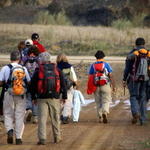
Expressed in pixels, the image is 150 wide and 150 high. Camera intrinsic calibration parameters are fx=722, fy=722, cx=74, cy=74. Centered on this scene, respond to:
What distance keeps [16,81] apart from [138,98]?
4.01m

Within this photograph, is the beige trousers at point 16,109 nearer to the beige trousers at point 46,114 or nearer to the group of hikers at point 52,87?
the group of hikers at point 52,87

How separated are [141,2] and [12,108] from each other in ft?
146

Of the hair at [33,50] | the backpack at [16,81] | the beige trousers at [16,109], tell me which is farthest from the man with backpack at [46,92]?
the hair at [33,50]

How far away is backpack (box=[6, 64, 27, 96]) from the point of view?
1266 centimetres

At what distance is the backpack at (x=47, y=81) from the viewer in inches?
494

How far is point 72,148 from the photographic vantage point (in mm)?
12211

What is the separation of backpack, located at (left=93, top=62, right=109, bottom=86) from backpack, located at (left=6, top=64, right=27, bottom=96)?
3797 mm

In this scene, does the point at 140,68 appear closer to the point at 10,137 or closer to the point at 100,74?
the point at 100,74

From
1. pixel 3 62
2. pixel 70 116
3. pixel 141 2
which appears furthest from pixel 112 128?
pixel 141 2

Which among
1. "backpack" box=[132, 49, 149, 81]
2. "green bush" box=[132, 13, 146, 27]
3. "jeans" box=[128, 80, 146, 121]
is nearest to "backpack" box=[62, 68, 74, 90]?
"jeans" box=[128, 80, 146, 121]

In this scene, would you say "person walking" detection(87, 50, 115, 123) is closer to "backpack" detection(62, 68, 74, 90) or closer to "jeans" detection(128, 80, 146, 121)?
"backpack" detection(62, 68, 74, 90)

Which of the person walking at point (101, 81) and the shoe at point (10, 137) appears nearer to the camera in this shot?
the shoe at point (10, 137)

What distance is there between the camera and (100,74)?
16.3 metres

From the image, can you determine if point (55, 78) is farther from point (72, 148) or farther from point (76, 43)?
point (76, 43)
